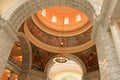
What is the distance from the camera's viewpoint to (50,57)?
1884 cm

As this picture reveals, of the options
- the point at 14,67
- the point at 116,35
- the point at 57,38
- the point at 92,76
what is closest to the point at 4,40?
the point at 116,35

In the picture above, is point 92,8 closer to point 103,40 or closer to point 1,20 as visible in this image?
point 103,40

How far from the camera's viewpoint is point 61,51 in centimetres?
1919

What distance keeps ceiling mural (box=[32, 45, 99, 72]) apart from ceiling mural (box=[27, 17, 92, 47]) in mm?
1122

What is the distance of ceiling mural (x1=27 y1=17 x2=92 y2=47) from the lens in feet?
58.1

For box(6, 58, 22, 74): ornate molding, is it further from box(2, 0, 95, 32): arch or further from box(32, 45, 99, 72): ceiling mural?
box(2, 0, 95, 32): arch

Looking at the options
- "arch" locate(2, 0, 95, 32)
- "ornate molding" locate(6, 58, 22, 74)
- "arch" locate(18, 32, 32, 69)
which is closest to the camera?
"arch" locate(2, 0, 95, 32)

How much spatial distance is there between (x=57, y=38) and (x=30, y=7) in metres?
9.10

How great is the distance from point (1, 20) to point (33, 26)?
806cm

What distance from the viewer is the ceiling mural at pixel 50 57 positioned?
712 inches

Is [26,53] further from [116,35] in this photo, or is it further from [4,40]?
[116,35]

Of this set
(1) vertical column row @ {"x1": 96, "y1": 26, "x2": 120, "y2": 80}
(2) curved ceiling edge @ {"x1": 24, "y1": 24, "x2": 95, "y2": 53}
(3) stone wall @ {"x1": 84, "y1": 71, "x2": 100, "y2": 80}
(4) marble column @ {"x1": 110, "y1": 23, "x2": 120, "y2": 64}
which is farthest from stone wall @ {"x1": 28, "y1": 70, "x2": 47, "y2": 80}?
(4) marble column @ {"x1": 110, "y1": 23, "x2": 120, "y2": 64}

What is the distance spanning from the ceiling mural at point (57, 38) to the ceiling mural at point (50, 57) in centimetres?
112

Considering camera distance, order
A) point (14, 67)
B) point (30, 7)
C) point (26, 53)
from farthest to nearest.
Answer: point (26, 53) < point (14, 67) < point (30, 7)
